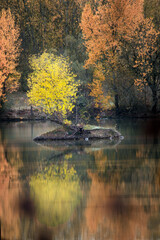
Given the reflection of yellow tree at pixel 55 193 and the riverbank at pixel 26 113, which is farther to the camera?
the riverbank at pixel 26 113

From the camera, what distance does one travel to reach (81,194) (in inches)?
584

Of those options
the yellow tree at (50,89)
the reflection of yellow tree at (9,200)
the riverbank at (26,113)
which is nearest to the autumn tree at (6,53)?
the riverbank at (26,113)

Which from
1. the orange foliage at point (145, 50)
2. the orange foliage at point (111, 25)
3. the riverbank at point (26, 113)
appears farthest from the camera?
the riverbank at point (26, 113)

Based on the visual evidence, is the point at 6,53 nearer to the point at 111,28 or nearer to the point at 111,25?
the point at 111,28

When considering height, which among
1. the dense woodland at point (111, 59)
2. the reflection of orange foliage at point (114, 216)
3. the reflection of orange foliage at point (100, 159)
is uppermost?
the dense woodland at point (111, 59)

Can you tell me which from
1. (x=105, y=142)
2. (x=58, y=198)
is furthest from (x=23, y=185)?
(x=105, y=142)

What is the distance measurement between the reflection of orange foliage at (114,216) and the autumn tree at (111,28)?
130 ft

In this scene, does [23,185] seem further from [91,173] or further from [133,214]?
[133,214]

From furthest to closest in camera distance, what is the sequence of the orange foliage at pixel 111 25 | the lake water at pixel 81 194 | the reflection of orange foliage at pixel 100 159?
the orange foliage at pixel 111 25 → the reflection of orange foliage at pixel 100 159 → the lake water at pixel 81 194

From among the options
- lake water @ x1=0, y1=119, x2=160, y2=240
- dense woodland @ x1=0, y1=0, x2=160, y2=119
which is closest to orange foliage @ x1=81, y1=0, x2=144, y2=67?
dense woodland @ x1=0, y1=0, x2=160, y2=119

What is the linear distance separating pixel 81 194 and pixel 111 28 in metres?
40.5

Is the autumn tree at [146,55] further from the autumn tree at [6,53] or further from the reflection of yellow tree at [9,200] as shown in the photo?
the reflection of yellow tree at [9,200]

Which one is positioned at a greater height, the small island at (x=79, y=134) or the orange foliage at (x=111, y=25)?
the orange foliage at (x=111, y=25)

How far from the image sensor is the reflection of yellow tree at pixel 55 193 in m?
12.4
